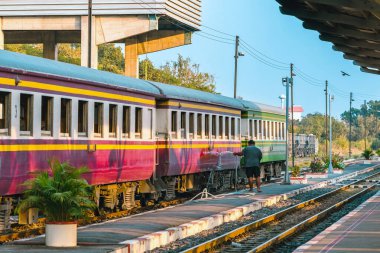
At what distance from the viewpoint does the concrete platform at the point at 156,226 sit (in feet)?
48.3

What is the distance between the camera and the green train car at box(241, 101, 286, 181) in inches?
1483

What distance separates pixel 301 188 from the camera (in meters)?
35.1

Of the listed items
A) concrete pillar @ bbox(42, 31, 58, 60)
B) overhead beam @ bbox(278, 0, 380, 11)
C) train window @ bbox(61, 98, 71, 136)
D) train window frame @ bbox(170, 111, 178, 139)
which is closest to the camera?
overhead beam @ bbox(278, 0, 380, 11)

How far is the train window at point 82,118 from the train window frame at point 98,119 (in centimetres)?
69

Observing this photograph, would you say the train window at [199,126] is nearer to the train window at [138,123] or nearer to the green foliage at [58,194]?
the train window at [138,123]

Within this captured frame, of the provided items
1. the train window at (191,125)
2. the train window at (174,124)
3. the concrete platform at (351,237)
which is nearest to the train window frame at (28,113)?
the concrete platform at (351,237)

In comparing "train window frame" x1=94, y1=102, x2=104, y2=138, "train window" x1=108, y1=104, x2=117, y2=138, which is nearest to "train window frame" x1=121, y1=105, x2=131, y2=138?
"train window" x1=108, y1=104, x2=117, y2=138

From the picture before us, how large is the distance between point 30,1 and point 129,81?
35.0 m

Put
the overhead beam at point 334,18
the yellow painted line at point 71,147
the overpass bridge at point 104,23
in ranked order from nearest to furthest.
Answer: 1. the yellow painted line at point 71,147
2. the overhead beam at point 334,18
3. the overpass bridge at point 104,23

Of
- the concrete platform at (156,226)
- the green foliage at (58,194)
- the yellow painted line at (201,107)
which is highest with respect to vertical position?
the yellow painted line at (201,107)

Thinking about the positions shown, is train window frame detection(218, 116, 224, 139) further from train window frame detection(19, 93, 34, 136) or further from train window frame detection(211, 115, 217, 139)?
train window frame detection(19, 93, 34, 136)

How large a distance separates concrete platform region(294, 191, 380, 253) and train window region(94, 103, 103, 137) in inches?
Result: 220

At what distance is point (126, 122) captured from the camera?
2284cm

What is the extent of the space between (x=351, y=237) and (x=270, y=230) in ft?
13.4
